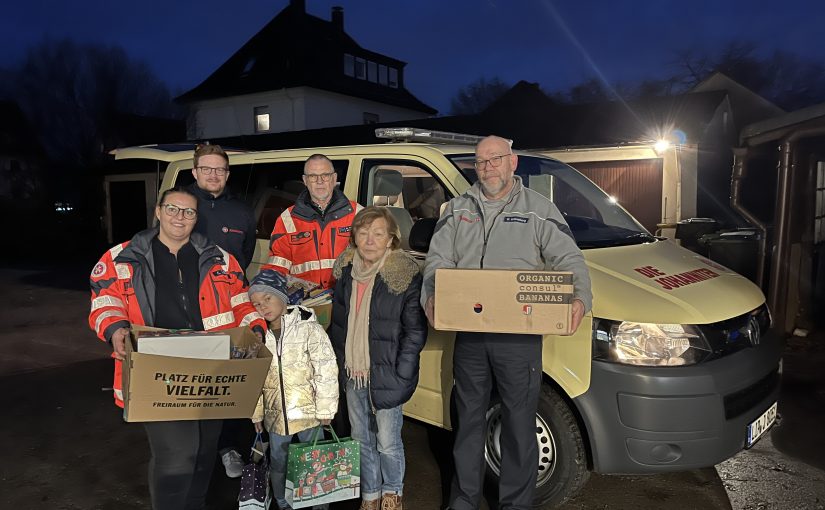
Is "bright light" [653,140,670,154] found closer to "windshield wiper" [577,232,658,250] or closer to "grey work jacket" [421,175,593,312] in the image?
"windshield wiper" [577,232,658,250]

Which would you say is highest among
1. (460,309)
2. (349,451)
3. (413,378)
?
(460,309)

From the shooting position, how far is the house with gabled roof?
28.3m

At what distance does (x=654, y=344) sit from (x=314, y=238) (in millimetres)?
2026

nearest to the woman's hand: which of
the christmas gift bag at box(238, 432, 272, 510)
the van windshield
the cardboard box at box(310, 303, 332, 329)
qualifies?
the christmas gift bag at box(238, 432, 272, 510)

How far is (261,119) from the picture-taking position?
29297 mm

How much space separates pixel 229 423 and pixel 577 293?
229 centimetres

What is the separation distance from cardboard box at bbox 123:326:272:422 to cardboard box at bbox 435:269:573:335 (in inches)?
33.4

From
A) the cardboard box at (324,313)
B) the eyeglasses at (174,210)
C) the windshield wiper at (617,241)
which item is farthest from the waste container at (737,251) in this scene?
the eyeglasses at (174,210)

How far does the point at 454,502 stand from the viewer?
3268 millimetres

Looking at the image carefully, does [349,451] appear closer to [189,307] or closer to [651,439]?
[189,307]

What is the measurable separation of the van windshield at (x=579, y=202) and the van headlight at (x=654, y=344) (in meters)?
0.78

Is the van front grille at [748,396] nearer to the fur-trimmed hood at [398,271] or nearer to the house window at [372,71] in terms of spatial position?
the fur-trimmed hood at [398,271]

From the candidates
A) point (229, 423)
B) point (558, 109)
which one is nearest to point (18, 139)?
point (558, 109)

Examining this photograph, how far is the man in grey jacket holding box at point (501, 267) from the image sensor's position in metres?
3.06
